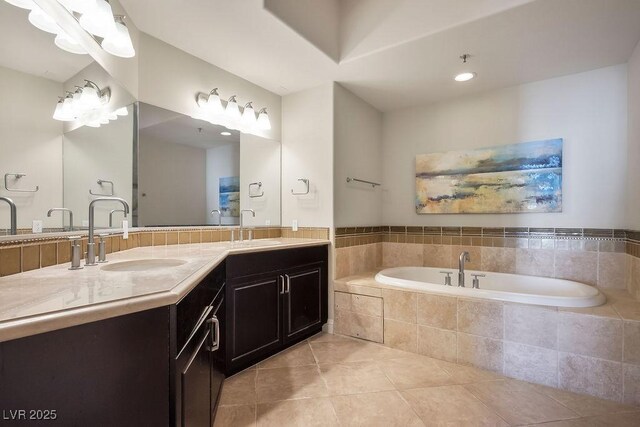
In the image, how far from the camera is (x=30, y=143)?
1.27 metres

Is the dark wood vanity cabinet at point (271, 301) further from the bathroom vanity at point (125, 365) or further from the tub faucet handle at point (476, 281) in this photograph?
the tub faucet handle at point (476, 281)

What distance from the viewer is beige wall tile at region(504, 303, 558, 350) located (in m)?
1.92

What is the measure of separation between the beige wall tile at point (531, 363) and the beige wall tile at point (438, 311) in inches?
14.2

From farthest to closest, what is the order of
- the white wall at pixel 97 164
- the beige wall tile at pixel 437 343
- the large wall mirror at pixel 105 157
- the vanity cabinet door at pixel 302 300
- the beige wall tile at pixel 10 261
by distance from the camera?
the vanity cabinet door at pixel 302 300 → the beige wall tile at pixel 437 343 → the white wall at pixel 97 164 → the large wall mirror at pixel 105 157 → the beige wall tile at pixel 10 261

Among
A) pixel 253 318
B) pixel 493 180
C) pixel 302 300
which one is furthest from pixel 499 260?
pixel 253 318

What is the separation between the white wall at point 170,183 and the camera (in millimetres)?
2131

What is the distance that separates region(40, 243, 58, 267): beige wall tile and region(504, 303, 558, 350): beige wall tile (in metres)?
2.60

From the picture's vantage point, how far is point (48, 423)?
0.68 m

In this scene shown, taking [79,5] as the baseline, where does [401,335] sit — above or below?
below

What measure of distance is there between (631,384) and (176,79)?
3.52 meters

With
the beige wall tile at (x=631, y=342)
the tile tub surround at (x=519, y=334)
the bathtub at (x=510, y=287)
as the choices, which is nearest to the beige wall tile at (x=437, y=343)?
the tile tub surround at (x=519, y=334)

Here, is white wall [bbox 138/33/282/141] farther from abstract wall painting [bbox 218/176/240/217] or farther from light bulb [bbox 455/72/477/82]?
light bulb [bbox 455/72/477/82]

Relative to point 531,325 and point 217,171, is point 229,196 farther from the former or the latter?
point 531,325

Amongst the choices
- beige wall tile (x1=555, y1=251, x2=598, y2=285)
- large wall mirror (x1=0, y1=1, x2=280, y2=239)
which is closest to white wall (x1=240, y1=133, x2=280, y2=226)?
large wall mirror (x1=0, y1=1, x2=280, y2=239)
